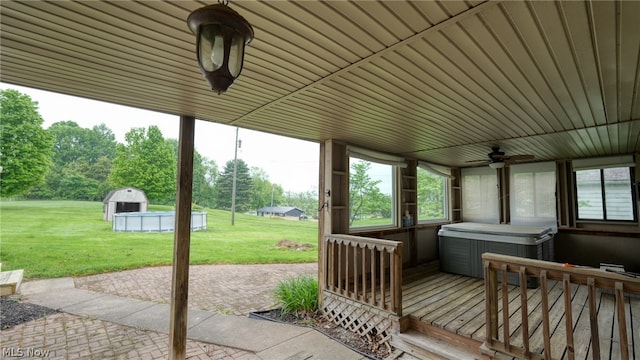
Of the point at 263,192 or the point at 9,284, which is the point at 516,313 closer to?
the point at 9,284

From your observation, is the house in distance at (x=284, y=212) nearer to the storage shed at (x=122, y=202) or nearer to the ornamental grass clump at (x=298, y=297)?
the storage shed at (x=122, y=202)

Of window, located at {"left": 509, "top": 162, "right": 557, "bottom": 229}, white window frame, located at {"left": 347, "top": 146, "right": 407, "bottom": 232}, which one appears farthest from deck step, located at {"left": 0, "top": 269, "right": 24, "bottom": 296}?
window, located at {"left": 509, "top": 162, "right": 557, "bottom": 229}

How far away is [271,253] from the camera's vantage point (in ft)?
32.0

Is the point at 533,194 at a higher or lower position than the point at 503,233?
higher

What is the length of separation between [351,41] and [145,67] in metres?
1.59

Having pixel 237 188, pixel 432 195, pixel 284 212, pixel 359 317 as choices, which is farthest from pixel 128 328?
pixel 237 188

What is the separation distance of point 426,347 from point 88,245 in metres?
10.1

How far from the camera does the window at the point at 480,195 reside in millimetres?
6910

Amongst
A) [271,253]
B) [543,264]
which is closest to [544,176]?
[543,264]

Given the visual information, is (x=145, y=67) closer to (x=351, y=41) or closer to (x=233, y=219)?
(x=351, y=41)

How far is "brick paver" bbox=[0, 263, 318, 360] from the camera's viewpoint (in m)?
3.15

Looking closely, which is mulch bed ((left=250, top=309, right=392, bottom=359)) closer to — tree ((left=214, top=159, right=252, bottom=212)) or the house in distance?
the house in distance

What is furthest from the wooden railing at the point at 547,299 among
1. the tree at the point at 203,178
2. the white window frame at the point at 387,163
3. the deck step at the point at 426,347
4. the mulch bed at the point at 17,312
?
the tree at the point at 203,178

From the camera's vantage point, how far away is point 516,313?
341 cm
